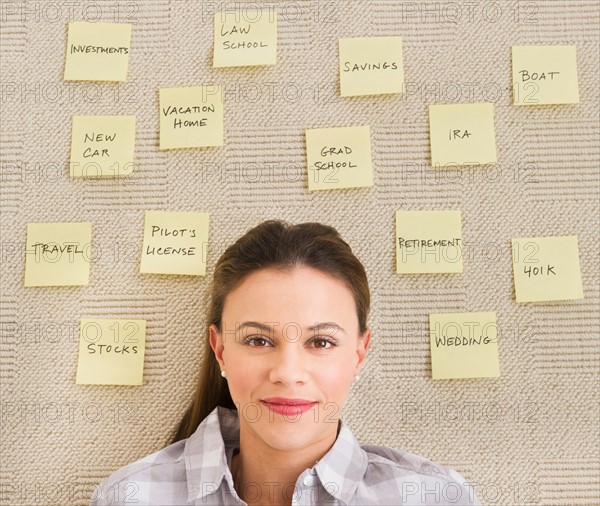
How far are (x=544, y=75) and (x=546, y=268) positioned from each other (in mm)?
289

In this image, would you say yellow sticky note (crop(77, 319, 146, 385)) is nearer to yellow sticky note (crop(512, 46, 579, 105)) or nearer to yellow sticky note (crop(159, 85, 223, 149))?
yellow sticky note (crop(159, 85, 223, 149))

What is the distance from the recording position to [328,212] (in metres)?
0.95

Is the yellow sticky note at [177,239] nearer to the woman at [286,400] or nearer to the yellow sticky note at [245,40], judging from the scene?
the woman at [286,400]

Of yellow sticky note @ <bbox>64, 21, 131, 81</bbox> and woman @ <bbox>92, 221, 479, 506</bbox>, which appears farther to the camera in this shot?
yellow sticky note @ <bbox>64, 21, 131, 81</bbox>

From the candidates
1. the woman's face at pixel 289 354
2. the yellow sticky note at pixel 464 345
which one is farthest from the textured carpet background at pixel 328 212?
the woman's face at pixel 289 354

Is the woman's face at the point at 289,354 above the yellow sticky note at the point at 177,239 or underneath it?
underneath

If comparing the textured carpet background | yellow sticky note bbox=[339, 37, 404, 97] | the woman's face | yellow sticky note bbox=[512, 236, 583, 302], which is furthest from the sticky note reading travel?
yellow sticky note bbox=[512, 236, 583, 302]

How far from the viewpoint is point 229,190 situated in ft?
3.13

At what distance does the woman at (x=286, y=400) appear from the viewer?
75 centimetres

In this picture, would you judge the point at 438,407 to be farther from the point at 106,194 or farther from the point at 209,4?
the point at 209,4

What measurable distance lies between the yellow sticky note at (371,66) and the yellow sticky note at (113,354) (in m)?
0.47

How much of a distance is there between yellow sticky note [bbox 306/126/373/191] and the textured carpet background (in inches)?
0.6

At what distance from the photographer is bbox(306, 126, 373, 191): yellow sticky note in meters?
0.94

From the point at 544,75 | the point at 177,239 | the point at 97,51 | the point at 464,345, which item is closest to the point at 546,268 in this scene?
the point at 464,345
